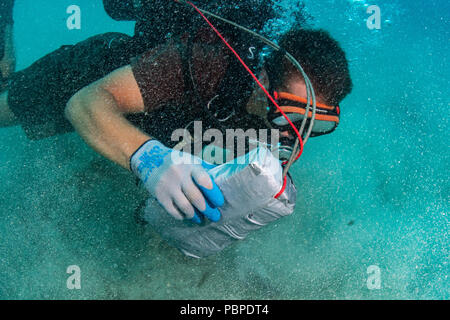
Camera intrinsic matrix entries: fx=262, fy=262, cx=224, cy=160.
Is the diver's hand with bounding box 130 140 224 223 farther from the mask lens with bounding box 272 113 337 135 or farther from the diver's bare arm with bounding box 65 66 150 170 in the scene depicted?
the mask lens with bounding box 272 113 337 135

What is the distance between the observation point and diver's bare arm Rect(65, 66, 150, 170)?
1.63m

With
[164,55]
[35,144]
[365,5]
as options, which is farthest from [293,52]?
[365,5]

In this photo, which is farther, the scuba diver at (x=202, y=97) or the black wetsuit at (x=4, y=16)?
the black wetsuit at (x=4, y=16)

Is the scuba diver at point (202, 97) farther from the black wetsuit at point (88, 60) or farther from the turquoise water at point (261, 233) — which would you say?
the turquoise water at point (261, 233)

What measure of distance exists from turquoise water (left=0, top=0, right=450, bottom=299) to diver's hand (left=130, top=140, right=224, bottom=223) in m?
1.38

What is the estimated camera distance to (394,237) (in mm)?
4562

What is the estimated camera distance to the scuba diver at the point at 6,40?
11.2ft

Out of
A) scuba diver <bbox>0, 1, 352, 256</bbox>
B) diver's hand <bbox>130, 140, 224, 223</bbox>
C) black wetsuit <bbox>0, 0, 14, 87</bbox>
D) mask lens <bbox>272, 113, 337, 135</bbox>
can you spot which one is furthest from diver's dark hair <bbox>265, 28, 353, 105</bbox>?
black wetsuit <bbox>0, 0, 14, 87</bbox>

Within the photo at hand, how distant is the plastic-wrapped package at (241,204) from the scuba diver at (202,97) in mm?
71

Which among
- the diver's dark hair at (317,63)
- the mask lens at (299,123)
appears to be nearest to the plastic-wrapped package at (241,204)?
the mask lens at (299,123)

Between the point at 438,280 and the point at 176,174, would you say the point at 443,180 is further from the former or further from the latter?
the point at 176,174

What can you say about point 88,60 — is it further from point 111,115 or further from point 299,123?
point 299,123
